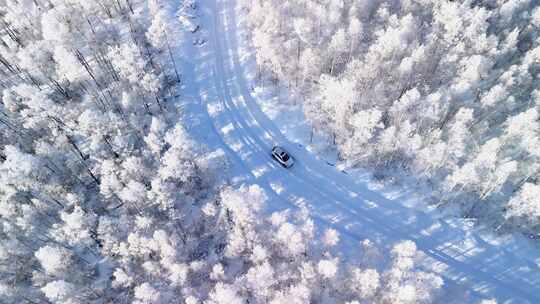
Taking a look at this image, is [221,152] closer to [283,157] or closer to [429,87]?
[283,157]

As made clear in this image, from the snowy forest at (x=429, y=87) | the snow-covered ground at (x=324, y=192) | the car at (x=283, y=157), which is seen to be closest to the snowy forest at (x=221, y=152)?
the snowy forest at (x=429, y=87)

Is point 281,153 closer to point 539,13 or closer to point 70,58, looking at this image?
point 70,58

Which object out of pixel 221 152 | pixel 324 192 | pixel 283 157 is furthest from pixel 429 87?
pixel 221 152

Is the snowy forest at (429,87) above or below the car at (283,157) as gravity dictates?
above

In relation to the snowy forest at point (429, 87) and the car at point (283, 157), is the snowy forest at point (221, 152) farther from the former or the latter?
the car at point (283, 157)

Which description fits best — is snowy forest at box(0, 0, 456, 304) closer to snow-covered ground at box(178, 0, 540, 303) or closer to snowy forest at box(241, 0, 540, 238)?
snowy forest at box(241, 0, 540, 238)

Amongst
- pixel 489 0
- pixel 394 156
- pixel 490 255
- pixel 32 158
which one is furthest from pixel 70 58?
pixel 489 0
